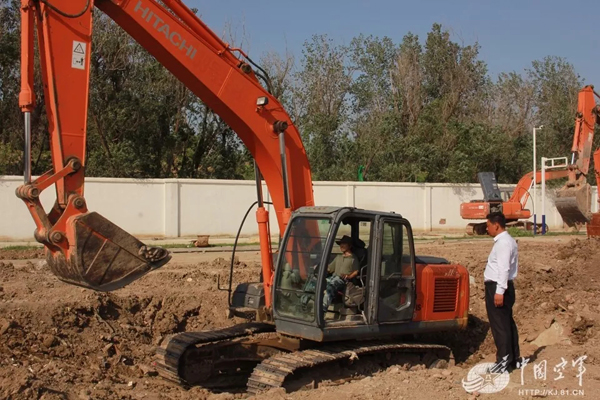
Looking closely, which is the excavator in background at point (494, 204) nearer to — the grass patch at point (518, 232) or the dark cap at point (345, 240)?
the grass patch at point (518, 232)

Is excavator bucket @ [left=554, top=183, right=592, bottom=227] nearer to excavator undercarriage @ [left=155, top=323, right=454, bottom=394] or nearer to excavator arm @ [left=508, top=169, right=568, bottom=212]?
excavator arm @ [left=508, top=169, right=568, bottom=212]

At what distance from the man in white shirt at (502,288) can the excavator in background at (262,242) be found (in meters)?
0.82

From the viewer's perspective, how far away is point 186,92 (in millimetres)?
→ 28641

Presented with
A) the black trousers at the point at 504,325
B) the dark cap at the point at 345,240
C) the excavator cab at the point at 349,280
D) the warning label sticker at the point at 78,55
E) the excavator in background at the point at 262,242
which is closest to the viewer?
the excavator in background at the point at 262,242

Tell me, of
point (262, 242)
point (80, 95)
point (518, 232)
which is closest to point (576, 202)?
point (518, 232)

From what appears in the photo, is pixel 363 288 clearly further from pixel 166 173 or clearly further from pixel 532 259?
pixel 166 173

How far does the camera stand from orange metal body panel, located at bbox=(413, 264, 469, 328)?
802cm

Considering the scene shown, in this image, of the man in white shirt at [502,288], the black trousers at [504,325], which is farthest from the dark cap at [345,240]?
the black trousers at [504,325]

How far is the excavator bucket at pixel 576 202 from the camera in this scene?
2200 cm

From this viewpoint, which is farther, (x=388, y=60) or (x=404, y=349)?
(x=388, y=60)

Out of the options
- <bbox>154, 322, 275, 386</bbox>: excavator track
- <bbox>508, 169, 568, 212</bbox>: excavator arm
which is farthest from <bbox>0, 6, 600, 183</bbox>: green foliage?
<bbox>154, 322, 275, 386</bbox>: excavator track

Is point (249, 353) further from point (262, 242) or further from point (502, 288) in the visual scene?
point (502, 288)

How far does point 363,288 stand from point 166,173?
2241 centimetres

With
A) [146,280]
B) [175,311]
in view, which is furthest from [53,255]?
[146,280]
